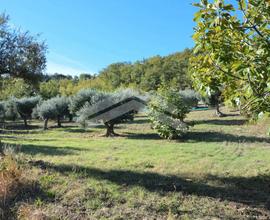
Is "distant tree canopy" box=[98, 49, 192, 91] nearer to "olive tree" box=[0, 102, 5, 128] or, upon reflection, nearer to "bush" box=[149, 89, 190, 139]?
"olive tree" box=[0, 102, 5, 128]

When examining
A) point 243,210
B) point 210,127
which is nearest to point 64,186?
point 243,210

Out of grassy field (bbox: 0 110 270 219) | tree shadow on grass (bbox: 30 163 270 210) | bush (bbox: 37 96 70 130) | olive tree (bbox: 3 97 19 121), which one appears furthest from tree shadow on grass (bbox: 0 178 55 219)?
olive tree (bbox: 3 97 19 121)

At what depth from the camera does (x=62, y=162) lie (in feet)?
27.5

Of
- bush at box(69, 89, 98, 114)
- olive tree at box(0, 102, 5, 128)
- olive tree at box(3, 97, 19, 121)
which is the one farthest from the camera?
olive tree at box(0, 102, 5, 128)

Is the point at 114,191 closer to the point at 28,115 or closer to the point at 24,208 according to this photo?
the point at 24,208

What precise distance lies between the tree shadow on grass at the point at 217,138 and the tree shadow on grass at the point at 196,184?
6.43 meters

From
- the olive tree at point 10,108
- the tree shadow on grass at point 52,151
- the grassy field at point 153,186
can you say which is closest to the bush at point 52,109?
the olive tree at point 10,108

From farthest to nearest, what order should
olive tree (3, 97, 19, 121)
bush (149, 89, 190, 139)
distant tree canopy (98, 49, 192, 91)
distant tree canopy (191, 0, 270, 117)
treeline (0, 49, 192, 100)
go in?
distant tree canopy (98, 49, 192, 91) → treeline (0, 49, 192, 100) → olive tree (3, 97, 19, 121) → bush (149, 89, 190, 139) → distant tree canopy (191, 0, 270, 117)

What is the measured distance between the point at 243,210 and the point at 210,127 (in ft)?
43.9

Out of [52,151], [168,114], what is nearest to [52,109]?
[168,114]

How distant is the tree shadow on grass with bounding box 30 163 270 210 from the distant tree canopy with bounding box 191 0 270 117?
9.22ft

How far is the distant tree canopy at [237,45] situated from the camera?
9.48 ft

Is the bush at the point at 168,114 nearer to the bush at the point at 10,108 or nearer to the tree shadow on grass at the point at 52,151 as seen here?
the tree shadow on grass at the point at 52,151

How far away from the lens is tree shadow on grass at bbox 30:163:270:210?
572cm
